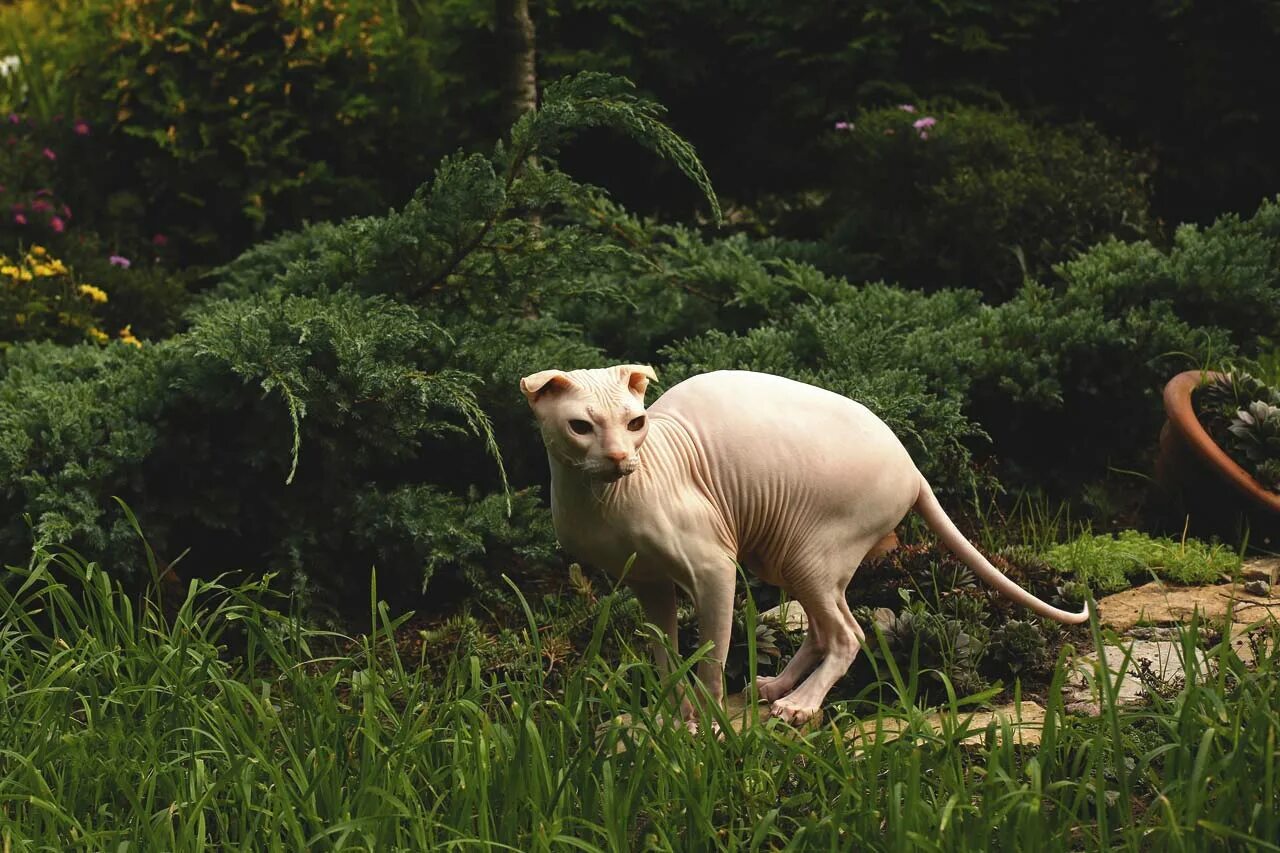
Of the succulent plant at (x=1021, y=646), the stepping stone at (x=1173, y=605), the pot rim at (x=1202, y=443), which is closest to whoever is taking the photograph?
the succulent plant at (x=1021, y=646)

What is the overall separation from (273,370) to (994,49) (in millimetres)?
5290

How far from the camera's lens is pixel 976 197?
698 centimetres

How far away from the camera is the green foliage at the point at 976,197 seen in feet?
23.0

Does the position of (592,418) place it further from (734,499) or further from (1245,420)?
(1245,420)

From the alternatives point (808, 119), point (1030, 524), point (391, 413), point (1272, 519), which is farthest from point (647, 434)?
point (808, 119)

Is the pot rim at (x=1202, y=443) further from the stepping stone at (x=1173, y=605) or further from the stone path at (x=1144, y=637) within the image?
the stepping stone at (x=1173, y=605)

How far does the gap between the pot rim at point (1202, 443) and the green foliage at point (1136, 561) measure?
22 centimetres

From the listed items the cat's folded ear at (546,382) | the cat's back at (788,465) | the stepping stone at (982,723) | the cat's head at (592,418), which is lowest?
the stepping stone at (982,723)

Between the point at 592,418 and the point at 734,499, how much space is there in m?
0.48

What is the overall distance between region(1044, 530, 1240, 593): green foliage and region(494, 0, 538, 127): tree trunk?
2.86m

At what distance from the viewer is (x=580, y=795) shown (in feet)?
9.50

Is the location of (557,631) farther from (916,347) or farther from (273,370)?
(916,347)

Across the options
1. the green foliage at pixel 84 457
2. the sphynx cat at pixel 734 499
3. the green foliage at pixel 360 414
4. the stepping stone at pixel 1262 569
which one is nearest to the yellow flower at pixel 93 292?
the green foliage at pixel 360 414

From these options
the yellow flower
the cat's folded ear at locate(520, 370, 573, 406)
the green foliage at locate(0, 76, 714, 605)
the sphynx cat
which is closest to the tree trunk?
the green foliage at locate(0, 76, 714, 605)
